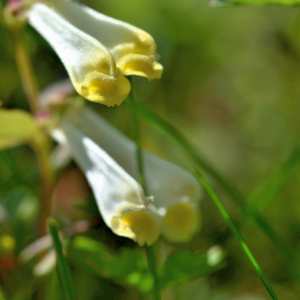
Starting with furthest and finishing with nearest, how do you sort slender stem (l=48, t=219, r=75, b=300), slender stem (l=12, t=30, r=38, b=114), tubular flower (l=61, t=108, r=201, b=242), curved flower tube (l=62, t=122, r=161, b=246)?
1. slender stem (l=12, t=30, r=38, b=114)
2. tubular flower (l=61, t=108, r=201, b=242)
3. curved flower tube (l=62, t=122, r=161, b=246)
4. slender stem (l=48, t=219, r=75, b=300)

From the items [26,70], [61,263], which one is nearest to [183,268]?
[61,263]

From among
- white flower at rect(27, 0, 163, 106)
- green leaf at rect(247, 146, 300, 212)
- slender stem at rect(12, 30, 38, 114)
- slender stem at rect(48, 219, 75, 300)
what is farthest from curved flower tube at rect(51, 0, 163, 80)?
green leaf at rect(247, 146, 300, 212)

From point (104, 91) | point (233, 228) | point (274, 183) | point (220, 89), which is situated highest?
point (104, 91)

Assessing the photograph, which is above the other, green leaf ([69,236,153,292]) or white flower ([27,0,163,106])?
white flower ([27,0,163,106])

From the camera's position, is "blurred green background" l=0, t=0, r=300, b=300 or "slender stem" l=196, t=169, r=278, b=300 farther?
"blurred green background" l=0, t=0, r=300, b=300

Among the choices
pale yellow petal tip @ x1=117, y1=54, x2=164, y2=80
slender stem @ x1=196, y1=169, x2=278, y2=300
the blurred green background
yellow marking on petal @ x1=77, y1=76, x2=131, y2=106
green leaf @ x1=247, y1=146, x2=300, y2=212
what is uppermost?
A: pale yellow petal tip @ x1=117, y1=54, x2=164, y2=80

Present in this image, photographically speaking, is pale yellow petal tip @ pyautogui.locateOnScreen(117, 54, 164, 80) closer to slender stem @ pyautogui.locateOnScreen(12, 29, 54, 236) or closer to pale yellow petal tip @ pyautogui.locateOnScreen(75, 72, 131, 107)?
pale yellow petal tip @ pyautogui.locateOnScreen(75, 72, 131, 107)

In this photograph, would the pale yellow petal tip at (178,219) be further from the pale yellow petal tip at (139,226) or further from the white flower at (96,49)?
the white flower at (96,49)

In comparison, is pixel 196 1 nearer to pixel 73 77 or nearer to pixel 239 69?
pixel 239 69

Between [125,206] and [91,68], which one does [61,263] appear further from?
[91,68]
